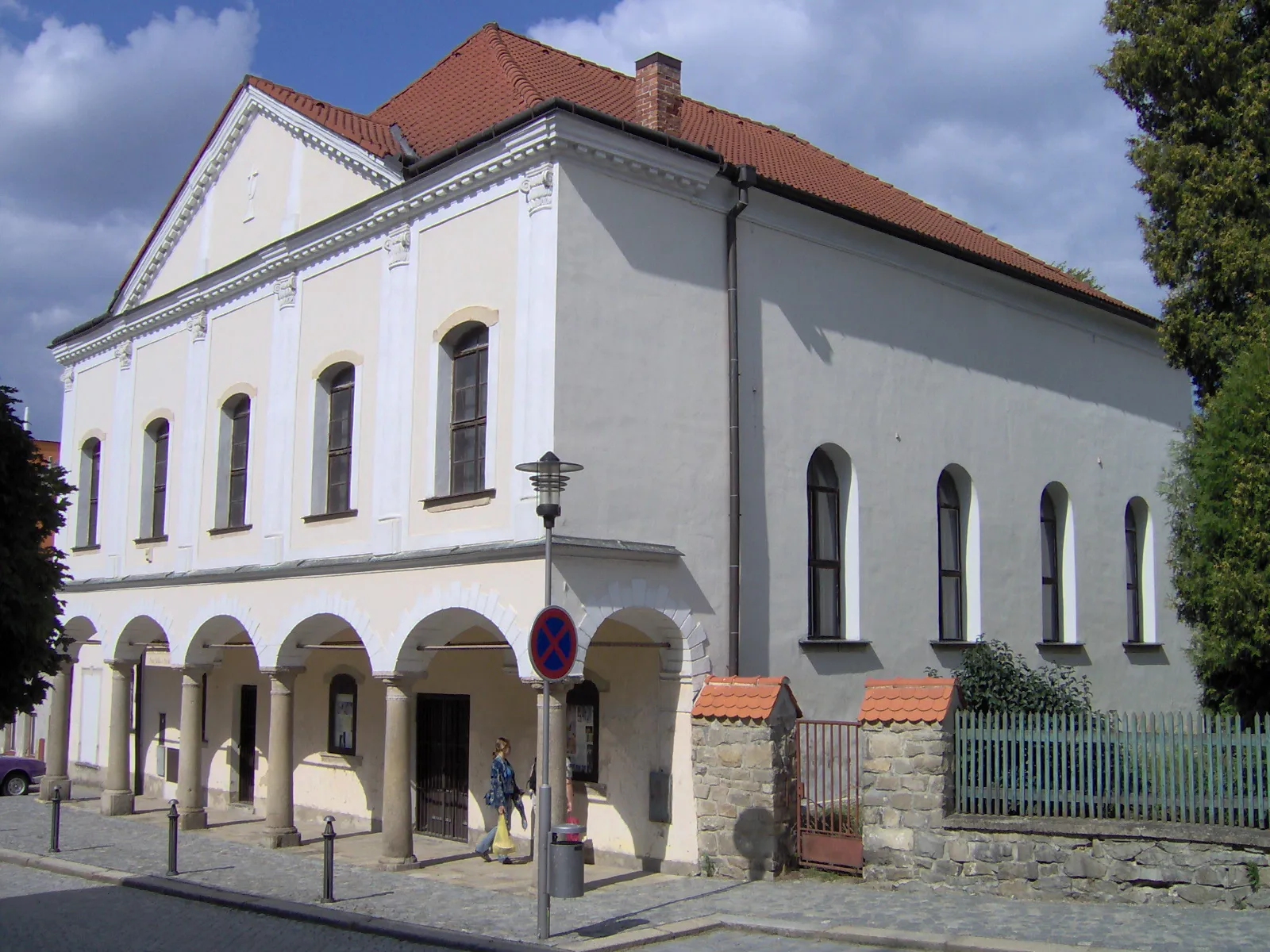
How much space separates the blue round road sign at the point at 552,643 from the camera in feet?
36.6

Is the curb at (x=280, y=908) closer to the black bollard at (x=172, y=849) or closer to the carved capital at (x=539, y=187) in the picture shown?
the black bollard at (x=172, y=849)

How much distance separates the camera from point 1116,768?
12.5 meters

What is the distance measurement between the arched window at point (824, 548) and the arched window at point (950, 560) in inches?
89.8

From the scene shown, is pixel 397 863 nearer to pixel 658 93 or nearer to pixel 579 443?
pixel 579 443

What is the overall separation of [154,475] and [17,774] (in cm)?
729

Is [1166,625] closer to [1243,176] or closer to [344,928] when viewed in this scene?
[1243,176]

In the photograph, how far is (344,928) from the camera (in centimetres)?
1236

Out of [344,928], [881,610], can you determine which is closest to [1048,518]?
[881,610]

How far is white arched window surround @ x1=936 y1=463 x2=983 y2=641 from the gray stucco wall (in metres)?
0.18

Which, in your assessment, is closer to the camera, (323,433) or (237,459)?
(323,433)

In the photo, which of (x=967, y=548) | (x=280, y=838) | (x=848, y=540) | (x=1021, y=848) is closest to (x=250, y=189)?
(x=280, y=838)

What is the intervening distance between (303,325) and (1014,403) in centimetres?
1153

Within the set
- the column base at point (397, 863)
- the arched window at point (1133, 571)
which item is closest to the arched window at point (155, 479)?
the column base at point (397, 863)

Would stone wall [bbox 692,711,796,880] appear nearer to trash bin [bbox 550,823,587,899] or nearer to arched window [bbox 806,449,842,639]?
trash bin [bbox 550,823,587,899]
